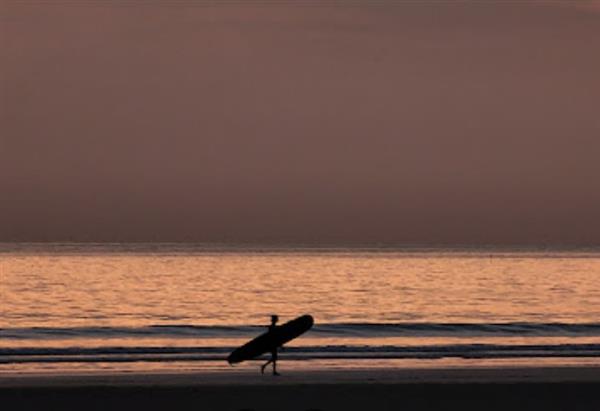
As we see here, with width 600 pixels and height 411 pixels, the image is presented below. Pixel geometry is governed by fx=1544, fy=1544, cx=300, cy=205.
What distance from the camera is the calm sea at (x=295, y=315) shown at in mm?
32000

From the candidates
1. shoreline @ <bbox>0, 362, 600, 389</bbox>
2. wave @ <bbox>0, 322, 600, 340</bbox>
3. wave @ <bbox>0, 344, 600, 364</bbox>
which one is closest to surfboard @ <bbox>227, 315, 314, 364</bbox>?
shoreline @ <bbox>0, 362, 600, 389</bbox>

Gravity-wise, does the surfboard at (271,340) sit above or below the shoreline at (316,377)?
above

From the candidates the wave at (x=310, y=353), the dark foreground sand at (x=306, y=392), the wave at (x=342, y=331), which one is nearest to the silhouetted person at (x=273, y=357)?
the dark foreground sand at (x=306, y=392)

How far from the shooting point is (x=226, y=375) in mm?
26375

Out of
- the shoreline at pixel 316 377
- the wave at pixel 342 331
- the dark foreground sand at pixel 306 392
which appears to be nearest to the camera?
the dark foreground sand at pixel 306 392

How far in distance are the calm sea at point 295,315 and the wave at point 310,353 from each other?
0.04m

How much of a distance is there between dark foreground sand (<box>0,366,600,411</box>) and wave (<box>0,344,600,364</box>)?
4314mm

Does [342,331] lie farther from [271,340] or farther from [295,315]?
[271,340]

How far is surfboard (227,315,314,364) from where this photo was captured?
23.8 meters

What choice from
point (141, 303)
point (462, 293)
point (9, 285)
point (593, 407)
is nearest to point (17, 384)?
point (593, 407)

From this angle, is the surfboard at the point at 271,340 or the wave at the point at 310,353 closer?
the surfboard at the point at 271,340

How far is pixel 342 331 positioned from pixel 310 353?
51.3 ft

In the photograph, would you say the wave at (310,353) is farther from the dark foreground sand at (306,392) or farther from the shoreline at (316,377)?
the dark foreground sand at (306,392)

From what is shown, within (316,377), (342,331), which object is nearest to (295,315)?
(342,331)
